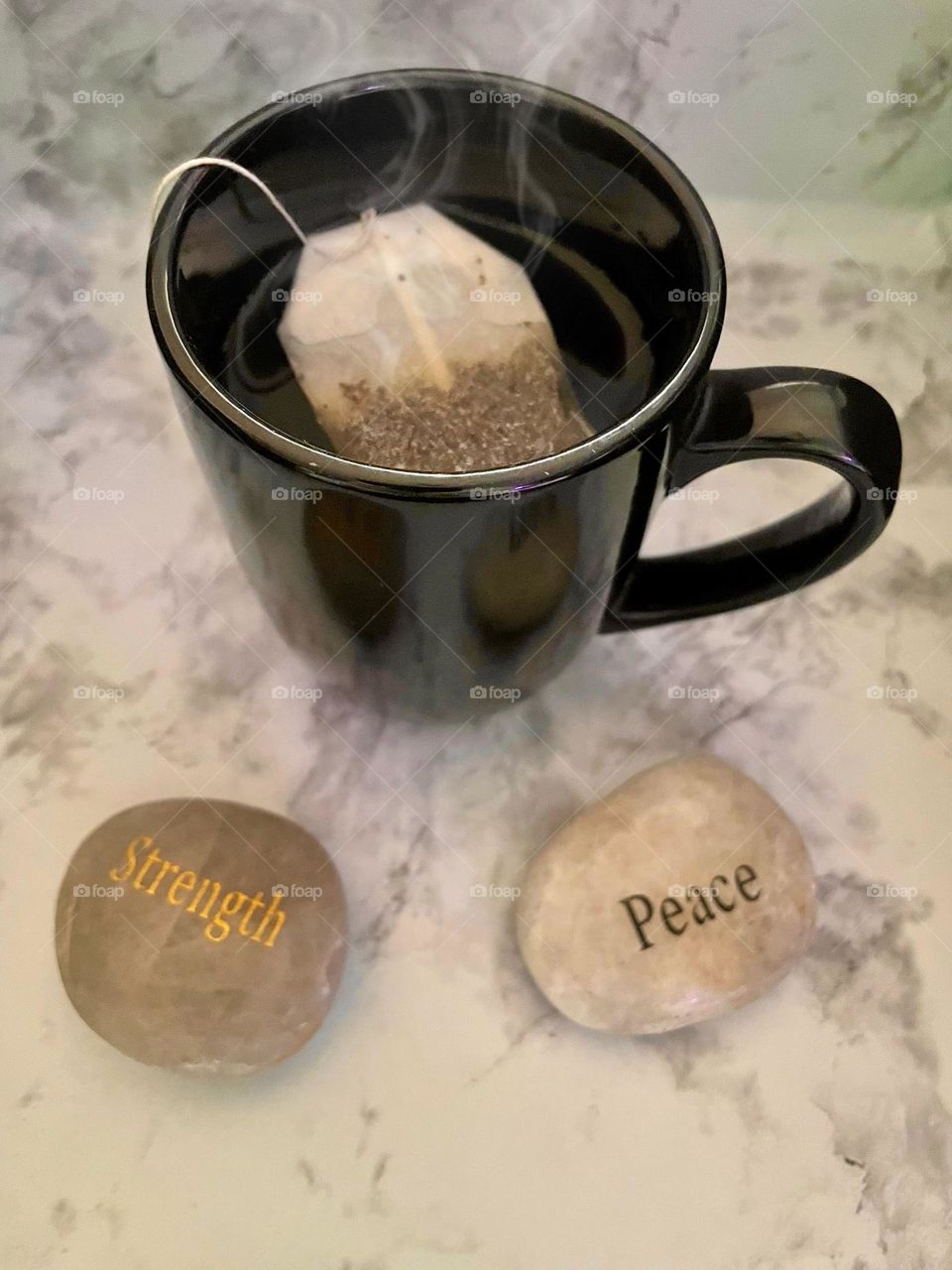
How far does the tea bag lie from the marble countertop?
136 mm

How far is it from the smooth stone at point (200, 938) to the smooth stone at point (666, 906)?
0.28ft

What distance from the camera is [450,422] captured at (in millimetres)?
335

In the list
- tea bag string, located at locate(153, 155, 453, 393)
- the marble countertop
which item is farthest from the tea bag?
the marble countertop

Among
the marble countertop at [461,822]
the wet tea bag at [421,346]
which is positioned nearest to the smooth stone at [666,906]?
the marble countertop at [461,822]

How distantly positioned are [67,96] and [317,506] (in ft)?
1.21

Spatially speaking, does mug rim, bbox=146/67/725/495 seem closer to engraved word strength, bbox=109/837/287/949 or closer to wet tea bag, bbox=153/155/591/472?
wet tea bag, bbox=153/155/591/472

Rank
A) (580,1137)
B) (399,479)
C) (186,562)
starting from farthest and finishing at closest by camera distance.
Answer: (186,562) → (580,1137) → (399,479)

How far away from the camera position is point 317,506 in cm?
27

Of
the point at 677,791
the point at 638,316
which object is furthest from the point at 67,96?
the point at 677,791

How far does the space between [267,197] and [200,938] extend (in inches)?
10.2

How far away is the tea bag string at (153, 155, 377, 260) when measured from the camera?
30cm

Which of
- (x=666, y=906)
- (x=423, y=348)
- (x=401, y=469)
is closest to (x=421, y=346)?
(x=423, y=348)

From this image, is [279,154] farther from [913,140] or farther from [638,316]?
[913,140]

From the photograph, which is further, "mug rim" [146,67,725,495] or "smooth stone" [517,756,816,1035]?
"smooth stone" [517,756,816,1035]
